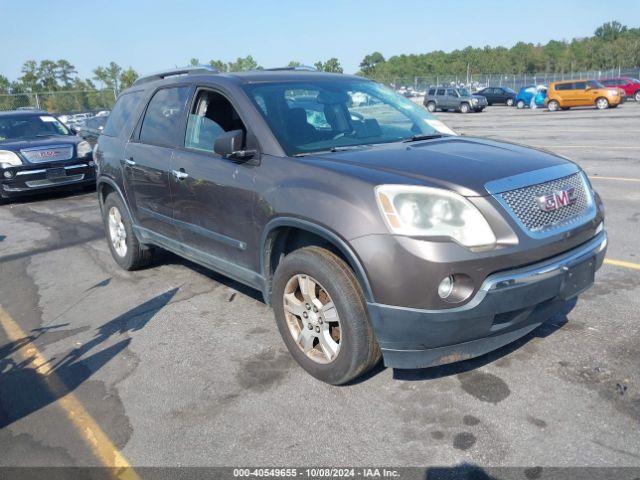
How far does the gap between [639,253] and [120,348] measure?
4.75m

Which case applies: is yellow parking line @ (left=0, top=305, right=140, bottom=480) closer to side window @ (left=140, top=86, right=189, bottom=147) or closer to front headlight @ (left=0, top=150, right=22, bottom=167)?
side window @ (left=140, top=86, right=189, bottom=147)

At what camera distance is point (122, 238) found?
5.89m

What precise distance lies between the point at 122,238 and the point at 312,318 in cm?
325

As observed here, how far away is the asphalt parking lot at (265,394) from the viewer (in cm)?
279

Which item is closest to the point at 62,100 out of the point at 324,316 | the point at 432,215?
the point at 324,316

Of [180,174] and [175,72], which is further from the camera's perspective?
[175,72]

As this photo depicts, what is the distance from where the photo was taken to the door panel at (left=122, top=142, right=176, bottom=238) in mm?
4684

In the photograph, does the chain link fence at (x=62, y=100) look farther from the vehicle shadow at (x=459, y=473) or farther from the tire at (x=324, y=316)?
the vehicle shadow at (x=459, y=473)

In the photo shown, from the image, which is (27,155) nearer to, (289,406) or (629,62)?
(289,406)

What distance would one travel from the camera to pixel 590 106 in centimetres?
3312

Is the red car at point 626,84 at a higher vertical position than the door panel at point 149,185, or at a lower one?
lower

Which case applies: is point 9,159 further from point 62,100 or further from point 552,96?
point 552,96

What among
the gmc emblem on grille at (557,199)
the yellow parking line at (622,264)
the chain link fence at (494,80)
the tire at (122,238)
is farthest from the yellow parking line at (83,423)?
the chain link fence at (494,80)

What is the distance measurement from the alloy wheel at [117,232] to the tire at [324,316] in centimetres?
286
